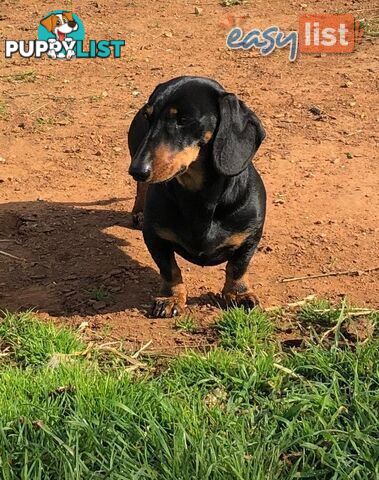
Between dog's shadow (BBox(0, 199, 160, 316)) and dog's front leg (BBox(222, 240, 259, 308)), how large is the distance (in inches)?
18.0

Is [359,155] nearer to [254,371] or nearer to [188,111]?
[188,111]

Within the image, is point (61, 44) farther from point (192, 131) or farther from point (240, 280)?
point (192, 131)

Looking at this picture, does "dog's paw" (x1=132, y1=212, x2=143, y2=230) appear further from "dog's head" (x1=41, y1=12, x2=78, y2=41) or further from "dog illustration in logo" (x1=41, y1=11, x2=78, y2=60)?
"dog's head" (x1=41, y1=12, x2=78, y2=41)

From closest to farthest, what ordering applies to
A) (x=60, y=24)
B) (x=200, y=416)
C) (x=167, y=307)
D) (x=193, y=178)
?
(x=200, y=416) < (x=193, y=178) < (x=167, y=307) < (x=60, y=24)

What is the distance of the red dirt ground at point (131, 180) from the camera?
146 inches

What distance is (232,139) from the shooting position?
3.01 m

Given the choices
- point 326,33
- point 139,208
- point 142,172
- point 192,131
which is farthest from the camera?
point 326,33

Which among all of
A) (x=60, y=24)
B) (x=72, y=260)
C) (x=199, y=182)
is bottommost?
(x=72, y=260)

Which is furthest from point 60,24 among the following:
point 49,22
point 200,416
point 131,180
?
point 200,416

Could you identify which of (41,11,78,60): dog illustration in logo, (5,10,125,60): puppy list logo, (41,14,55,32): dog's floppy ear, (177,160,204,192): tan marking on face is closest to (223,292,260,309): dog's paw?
(177,160,204,192): tan marking on face

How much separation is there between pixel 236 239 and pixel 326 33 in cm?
553

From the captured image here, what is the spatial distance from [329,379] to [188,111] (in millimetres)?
1261

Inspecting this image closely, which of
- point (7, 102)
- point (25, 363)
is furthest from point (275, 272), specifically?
point (7, 102)

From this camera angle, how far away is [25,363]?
9.83ft
